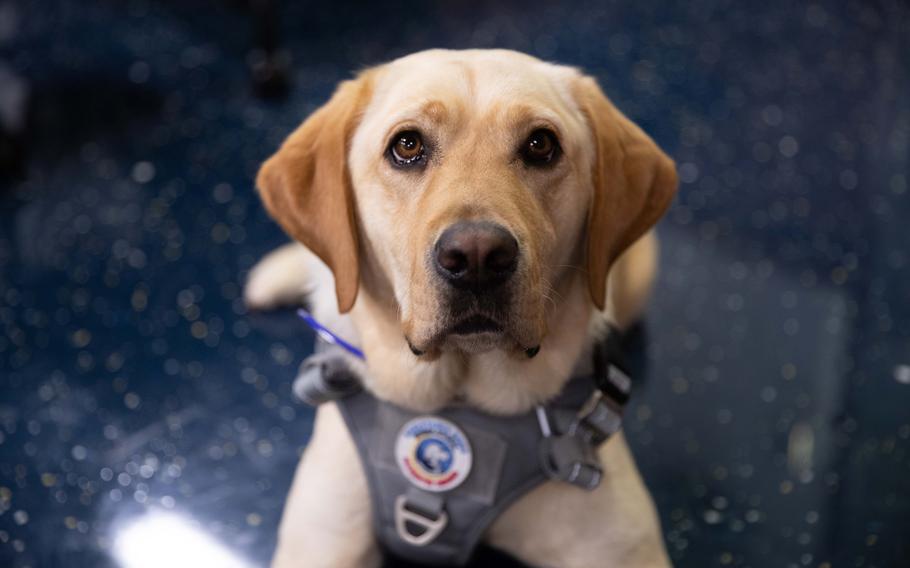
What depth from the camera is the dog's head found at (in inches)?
57.3

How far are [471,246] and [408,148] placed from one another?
0.25 metres

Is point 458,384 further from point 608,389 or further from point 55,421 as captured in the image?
point 55,421

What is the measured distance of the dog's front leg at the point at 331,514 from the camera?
5.69 ft

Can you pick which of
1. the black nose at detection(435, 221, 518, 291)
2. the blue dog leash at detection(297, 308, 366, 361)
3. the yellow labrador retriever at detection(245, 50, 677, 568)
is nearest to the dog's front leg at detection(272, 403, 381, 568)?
the yellow labrador retriever at detection(245, 50, 677, 568)

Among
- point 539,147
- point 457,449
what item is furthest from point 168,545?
point 539,147

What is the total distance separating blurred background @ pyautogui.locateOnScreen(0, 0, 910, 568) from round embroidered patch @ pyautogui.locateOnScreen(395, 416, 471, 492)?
51 cm

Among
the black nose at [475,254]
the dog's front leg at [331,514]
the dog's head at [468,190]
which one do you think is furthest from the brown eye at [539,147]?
the dog's front leg at [331,514]

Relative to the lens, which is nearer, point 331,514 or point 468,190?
point 468,190

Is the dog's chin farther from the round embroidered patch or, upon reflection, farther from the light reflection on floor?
the light reflection on floor

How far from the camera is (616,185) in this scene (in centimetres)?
166

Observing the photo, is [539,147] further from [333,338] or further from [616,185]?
[333,338]

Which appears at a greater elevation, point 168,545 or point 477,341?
point 477,341

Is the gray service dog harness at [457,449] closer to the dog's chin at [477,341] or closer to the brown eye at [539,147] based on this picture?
the dog's chin at [477,341]

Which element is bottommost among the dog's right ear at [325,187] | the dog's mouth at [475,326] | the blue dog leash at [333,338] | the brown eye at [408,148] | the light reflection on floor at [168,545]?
the light reflection on floor at [168,545]
